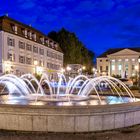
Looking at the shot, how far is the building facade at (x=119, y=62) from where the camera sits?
115 metres

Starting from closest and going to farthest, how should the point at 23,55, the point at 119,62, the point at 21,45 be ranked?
1. the point at 21,45
2. the point at 23,55
3. the point at 119,62

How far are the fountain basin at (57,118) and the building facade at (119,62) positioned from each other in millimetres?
105369

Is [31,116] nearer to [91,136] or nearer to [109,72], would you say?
[91,136]

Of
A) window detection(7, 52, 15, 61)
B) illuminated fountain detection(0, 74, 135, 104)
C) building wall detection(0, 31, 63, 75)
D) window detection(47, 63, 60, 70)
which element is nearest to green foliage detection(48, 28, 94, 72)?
building wall detection(0, 31, 63, 75)

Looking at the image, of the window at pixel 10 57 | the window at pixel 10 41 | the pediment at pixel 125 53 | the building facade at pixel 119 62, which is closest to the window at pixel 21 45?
the window at pixel 10 41

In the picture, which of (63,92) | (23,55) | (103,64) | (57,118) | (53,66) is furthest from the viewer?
(103,64)

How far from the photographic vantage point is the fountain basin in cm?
804

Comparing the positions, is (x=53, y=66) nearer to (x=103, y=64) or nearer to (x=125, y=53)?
(x=125, y=53)

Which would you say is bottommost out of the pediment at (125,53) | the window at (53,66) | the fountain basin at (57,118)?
the fountain basin at (57,118)

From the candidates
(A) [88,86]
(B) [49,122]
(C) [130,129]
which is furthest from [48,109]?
(A) [88,86]

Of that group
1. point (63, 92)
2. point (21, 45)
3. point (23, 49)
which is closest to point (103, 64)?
point (23, 49)

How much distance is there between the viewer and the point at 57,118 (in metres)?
8.03

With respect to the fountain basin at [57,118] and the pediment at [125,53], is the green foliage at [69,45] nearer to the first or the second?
the pediment at [125,53]

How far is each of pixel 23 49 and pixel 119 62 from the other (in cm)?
7033
